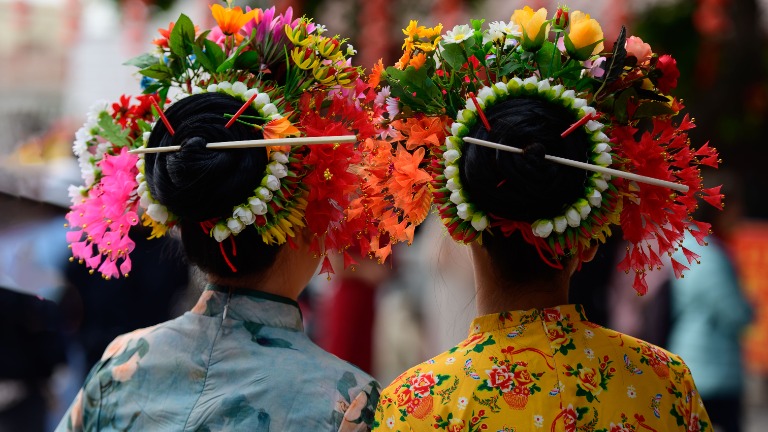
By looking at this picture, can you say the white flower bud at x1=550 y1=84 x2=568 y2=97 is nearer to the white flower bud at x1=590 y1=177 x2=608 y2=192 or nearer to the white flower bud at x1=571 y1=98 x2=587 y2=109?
the white flower bud at x1=571 y1=98 x2=587 y2=109

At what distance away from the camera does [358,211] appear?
7.72ft

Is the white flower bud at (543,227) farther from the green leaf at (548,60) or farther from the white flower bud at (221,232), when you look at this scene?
the white flower bud at (221,232)

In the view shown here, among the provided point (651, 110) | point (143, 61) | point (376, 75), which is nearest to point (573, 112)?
point (651, 110)

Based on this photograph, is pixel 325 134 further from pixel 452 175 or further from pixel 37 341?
pixel 37 341

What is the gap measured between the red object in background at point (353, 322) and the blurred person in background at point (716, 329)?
1979 millimetres

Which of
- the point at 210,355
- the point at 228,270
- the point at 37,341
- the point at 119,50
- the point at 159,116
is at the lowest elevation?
the point at 37,341

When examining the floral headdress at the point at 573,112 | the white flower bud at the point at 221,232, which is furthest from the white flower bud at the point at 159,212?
the floral headdress at the point at 573,112

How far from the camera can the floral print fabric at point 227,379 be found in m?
2.13

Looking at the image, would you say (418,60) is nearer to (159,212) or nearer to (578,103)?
(578,103)

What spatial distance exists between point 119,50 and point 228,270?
43.5 ft

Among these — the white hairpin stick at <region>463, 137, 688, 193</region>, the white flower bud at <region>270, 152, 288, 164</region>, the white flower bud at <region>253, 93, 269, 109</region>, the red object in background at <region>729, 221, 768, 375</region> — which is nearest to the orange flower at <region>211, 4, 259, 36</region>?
the white flower bud at <region>253, 93, 269, 109</region>

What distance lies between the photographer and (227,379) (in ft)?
7.10

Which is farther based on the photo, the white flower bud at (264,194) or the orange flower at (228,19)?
the orange flower at (228,19)

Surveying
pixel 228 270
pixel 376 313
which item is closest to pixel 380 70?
pixel 228 270
